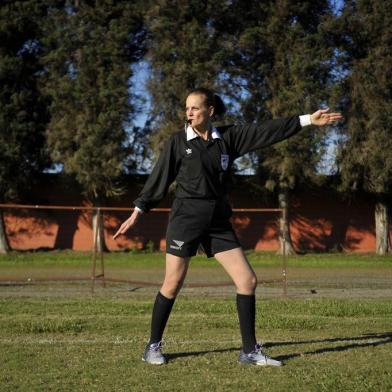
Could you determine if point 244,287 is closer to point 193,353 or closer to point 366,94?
point 193,353

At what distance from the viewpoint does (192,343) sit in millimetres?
6605

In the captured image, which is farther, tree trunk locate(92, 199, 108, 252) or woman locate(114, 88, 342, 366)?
tree trunk locate(92, 199, 108, 252)

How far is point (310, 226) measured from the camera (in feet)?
101

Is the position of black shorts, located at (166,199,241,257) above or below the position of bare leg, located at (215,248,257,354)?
above

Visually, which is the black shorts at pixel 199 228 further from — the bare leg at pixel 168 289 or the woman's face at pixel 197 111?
the woman's face at pixel 197 111

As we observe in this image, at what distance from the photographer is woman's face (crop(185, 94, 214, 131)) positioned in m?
5.57

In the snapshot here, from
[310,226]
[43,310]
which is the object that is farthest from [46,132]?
[43,310]

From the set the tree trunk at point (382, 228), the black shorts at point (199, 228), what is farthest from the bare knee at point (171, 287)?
the tree trunk at point (382, 228)

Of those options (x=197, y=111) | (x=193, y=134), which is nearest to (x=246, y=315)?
(x=193, y=134)

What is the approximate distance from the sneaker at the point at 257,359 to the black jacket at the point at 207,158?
1.37m

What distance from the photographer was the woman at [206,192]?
5.57m

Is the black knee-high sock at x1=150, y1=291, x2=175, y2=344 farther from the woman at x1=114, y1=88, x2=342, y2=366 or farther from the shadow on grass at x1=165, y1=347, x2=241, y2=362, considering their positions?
the shadow on grass at x1=165, y1=347, x2=241, y2=362

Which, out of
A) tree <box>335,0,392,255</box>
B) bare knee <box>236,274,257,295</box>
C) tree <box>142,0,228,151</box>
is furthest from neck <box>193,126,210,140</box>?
tree <box>335,0,392,255</box>

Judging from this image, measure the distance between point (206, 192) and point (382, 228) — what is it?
25.0 metres
